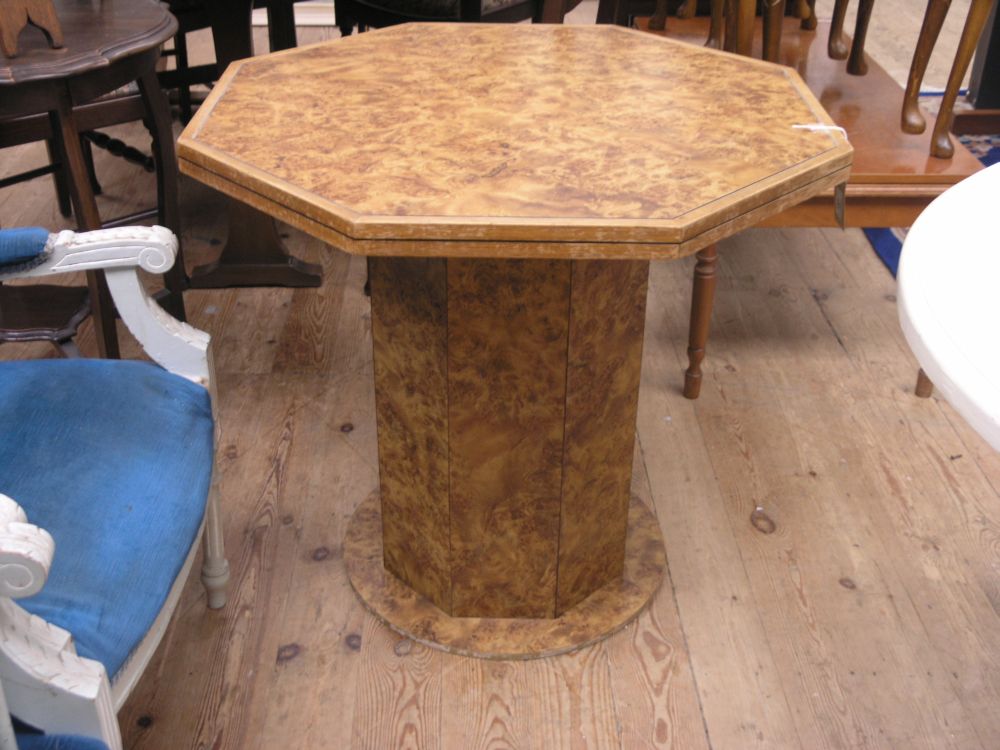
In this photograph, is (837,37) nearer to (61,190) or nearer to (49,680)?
(61,190)

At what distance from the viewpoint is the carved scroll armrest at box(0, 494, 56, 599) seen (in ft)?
2.81

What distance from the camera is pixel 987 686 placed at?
1.63m

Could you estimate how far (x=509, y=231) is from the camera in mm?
1139

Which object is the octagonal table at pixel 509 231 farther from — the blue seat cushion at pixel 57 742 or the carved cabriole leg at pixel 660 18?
the carved cabriole leg at pixel 660 18

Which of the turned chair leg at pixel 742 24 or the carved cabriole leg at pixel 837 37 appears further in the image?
the carved cabriole leg at pixel 837 37

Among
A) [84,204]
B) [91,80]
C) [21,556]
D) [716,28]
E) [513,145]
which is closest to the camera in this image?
[21,556]

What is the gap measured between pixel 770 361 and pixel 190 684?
1.46 meters

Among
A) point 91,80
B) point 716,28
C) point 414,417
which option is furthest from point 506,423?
point 716,28

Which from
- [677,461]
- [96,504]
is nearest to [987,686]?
[677,461]

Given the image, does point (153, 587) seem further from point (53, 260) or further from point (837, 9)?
point (837, 9)

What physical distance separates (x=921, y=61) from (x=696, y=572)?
1.11 meters

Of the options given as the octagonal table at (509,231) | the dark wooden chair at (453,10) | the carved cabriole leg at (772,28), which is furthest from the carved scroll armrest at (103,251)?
the dark wooden chair at (453,10)

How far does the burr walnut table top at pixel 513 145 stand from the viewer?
45.3 inches

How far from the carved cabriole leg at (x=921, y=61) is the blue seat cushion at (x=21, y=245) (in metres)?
1.61
